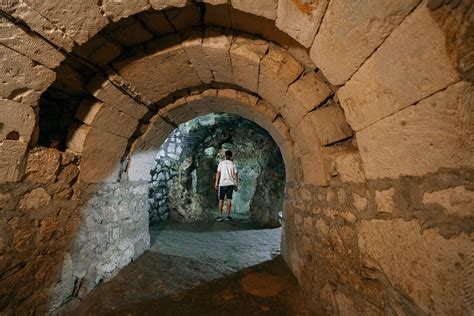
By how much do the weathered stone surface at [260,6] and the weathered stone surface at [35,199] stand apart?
2.00m

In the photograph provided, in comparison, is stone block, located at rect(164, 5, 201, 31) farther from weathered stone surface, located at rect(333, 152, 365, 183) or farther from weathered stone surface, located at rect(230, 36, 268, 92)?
weathered stone surface, located at rect(333, 152, 365, 183)

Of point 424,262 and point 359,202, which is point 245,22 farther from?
point 424,262

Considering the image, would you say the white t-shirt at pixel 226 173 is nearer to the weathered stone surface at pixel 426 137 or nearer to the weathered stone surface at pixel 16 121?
the weathered stone surface at pixel 16 121

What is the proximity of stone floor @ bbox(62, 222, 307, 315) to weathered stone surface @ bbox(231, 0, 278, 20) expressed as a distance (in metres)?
2.38

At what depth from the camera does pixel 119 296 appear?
2.25 metres

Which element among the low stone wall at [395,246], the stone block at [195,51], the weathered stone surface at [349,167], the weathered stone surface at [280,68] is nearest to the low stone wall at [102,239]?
the stone block at [195,51]

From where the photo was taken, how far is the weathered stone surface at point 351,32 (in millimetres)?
868

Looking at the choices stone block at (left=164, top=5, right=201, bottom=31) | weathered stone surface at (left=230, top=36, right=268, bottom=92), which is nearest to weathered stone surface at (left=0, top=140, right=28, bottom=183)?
stone block at (left=164, top=5, right=201, bottom=31)

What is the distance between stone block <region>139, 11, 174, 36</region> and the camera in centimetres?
156

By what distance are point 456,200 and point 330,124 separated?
0.89 m

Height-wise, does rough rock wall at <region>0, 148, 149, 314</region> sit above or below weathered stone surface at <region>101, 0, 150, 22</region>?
below

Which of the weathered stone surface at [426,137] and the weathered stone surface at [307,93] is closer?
the weathered stone surface at [426,137]

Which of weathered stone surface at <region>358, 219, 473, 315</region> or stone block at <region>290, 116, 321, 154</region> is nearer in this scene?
weathered stone surface at <region>358, 219, 473, 315</region>

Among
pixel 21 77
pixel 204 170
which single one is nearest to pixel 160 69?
pixel 21 77
